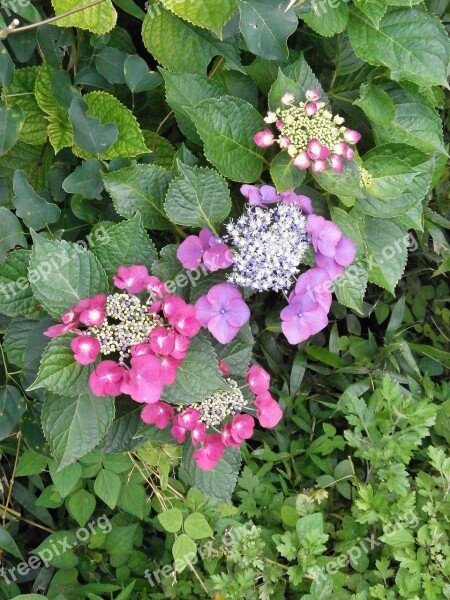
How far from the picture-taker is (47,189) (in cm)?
130

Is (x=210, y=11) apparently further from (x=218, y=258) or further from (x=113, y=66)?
(x=218, y=258)

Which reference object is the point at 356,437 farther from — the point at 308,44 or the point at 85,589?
the point at 308,44

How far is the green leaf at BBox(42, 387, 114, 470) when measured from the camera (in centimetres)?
99

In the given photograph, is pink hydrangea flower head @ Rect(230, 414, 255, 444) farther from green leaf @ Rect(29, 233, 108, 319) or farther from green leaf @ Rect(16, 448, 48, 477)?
green leaf @ Rect(16, 448, 48, 477)

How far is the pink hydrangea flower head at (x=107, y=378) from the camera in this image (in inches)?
36.2

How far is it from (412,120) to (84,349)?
2.66ft

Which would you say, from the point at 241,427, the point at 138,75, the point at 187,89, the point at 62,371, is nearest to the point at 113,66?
the point at 138,75

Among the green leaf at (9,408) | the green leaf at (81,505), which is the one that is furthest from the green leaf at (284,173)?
the green leaf at (81,505)

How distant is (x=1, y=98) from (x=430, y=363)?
4.29ft

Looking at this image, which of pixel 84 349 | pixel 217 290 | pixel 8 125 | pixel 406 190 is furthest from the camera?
pixel 406 190

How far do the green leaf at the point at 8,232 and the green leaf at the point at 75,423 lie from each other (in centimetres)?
31

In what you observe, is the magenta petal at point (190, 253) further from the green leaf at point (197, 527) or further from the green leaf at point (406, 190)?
the green leaf at point (197, 527)

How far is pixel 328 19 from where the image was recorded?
44.4 inches

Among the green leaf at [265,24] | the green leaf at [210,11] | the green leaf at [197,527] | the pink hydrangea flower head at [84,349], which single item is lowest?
the green leaf at [197,527]
